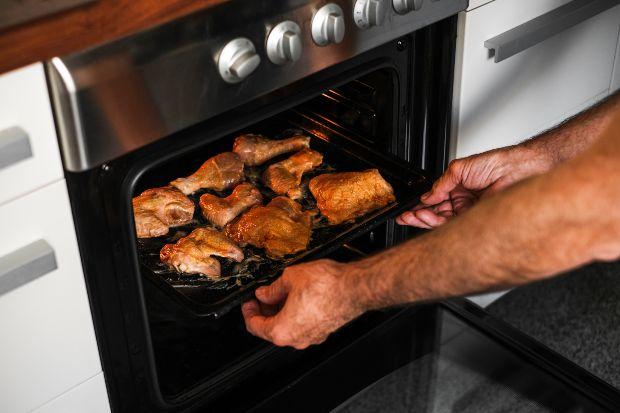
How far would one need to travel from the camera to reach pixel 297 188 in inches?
60.0

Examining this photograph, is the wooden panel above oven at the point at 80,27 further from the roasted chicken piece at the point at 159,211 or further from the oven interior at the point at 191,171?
the roasted chicken piece at the point at 159,211

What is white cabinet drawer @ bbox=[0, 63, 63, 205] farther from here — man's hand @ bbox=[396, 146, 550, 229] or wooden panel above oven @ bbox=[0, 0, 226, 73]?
man's hand @ bbox=[396, 146, 550, 229]

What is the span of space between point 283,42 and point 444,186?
418 mm

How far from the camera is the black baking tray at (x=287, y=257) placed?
4.13 feet

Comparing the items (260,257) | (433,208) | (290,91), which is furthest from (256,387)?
(290,91)

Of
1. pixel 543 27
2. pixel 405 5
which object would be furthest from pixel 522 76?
pixel 405 5

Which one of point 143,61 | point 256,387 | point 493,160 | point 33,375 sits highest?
point 143,61

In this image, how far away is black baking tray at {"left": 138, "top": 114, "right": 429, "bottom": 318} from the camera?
1.26 m

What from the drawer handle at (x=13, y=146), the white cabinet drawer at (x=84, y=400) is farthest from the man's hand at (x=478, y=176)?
the drawer handle at (x=13, y=146)

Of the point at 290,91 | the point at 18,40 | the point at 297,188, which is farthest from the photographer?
the point at 297,188

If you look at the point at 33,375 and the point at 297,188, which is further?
the point at 297,188

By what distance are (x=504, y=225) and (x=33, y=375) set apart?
67 centimetres

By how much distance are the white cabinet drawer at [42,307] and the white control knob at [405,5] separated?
0.57 m

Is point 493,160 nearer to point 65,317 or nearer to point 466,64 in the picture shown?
point 466,64
